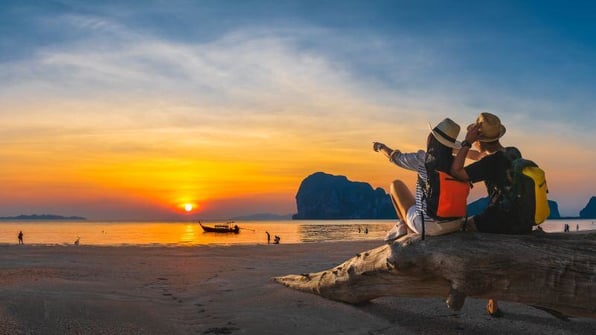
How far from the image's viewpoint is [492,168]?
6.25 m

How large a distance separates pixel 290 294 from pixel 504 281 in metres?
4.13

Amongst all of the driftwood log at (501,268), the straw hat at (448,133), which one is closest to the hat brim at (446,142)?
the straw hat at (448,133)

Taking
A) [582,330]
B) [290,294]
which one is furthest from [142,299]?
[582,330]

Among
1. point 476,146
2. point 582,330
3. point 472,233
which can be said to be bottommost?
point 582,330

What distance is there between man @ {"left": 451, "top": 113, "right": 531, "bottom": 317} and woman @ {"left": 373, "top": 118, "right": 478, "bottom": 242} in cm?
19

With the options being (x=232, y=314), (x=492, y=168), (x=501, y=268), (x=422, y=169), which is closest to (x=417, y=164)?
(x=422, y=169)

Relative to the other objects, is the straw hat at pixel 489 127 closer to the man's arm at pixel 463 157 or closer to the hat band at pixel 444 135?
the man's arm at pixel 463 157

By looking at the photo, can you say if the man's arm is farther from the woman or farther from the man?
the woman

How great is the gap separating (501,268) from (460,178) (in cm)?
120

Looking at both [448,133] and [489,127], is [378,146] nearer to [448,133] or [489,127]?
[448,133]

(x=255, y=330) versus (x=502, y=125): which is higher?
(x=502, y=125)

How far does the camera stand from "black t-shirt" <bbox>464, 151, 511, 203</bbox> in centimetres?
621

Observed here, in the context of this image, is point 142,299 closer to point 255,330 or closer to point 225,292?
point 225,292

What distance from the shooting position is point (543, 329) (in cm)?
720
